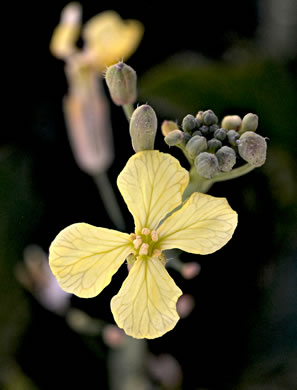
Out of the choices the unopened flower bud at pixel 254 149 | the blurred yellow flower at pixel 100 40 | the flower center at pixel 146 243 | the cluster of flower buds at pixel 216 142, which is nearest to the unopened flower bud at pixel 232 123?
the cluster of flower buds at pixel 216 142

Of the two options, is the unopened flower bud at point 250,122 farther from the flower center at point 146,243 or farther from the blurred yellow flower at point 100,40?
the blurred yellow flower at point 100,40

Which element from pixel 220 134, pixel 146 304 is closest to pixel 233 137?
pixel 220 134

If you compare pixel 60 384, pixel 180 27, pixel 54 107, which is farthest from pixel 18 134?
pixel 60 384

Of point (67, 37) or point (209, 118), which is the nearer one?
point (209, 118)

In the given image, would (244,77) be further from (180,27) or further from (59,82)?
(59,82)

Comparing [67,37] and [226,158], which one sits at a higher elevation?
[67,37]

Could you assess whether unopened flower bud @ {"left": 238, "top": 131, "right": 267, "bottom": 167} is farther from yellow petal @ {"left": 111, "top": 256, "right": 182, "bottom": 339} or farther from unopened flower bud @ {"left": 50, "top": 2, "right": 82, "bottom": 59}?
unopened flower bud @ {"left": 50, "top": 2, "right": 82, "bottom": 59}

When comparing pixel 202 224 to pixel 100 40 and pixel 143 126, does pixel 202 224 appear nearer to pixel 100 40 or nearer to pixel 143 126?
pixel 143 126
